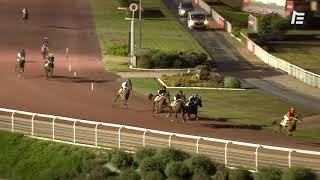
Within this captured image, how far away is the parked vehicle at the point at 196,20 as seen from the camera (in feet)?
262

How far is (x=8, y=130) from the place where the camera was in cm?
3281

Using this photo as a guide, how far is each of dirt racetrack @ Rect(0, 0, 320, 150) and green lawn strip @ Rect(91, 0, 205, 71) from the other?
1425mm

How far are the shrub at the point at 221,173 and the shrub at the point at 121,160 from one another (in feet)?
12.0

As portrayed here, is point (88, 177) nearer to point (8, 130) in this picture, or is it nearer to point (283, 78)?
point (8, 130)

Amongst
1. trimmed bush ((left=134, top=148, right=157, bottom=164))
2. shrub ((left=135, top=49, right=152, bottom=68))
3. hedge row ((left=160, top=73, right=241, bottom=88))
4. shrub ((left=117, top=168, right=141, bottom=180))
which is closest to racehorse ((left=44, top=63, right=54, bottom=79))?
hedge row ((left=160, top=73, right=241, bottom=88))

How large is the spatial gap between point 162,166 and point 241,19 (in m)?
64.0

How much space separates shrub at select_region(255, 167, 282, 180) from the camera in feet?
79.7

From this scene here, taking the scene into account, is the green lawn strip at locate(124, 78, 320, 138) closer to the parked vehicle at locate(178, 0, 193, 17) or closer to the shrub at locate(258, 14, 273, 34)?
the shrub at locate(258, 14, 273, 34)

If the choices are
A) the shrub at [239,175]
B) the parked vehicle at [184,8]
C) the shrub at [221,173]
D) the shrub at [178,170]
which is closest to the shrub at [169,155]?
the shrub at [178,170]

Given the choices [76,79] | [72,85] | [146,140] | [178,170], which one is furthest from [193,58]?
[178,170]

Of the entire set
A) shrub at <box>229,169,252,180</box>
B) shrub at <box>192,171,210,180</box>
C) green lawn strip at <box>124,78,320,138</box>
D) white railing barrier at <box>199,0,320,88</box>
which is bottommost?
shrub at <box>192,171,210,180</box>

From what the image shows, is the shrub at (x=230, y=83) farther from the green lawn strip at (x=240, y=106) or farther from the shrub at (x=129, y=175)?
the shrub at (x=129, y=175)

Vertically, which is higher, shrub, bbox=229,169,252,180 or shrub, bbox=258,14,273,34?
shrub, bbox=258,14,273,34

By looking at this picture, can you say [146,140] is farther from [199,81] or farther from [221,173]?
[199,81]
